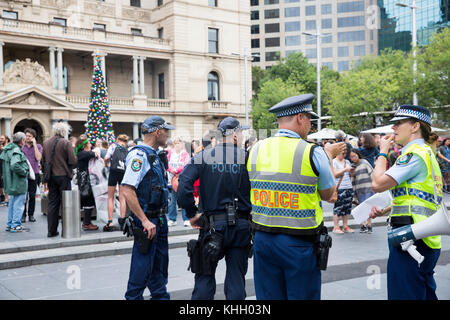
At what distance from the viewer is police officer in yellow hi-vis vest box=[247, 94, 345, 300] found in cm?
313

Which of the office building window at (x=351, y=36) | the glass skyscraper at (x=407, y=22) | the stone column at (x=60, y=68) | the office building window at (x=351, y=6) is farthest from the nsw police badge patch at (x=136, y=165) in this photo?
the office building window at (x=351, y=6)

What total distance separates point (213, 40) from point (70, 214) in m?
32.7

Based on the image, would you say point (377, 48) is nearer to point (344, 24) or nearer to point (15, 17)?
point (344, 24)

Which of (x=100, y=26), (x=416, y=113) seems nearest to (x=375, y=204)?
(x=416, y=113)

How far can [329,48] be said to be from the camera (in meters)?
82.8

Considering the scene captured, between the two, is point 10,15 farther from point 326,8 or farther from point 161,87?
point 326,8

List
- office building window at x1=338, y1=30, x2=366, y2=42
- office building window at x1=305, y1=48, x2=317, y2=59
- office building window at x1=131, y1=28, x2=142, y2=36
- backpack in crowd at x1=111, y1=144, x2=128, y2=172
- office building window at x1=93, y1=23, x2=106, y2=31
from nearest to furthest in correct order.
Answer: backpack in crowd at x1=111, y1=144, x2=128, y2=172 → office building window at x1=93, y1=23, x2=106, y2=31 → office building window at x1=131, y1=28, x2=142, y2=36 → office building window at x1=338, y1=30, x2=366, y2=42 → office building window at x1=305, y1=48, x2=317, y2=59

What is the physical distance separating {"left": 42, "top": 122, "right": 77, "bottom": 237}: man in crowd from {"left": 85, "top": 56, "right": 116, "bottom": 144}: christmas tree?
12848 millimetres

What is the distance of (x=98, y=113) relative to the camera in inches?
856

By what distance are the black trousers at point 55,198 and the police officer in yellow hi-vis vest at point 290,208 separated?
6313 mm

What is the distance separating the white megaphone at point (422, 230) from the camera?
10.7 feet

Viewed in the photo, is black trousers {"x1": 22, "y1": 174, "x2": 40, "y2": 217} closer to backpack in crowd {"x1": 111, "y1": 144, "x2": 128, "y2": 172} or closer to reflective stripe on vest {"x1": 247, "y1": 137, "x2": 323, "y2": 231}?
backpack in crowd {"x1": 111, "y1": 144, "x2": 128, "y2": 172}

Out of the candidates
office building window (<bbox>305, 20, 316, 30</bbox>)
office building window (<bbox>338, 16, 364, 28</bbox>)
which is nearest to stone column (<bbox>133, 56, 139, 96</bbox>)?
office building window (<bbox>305, 20, 316, 30</bbox>)

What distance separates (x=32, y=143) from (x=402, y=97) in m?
24.1
